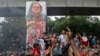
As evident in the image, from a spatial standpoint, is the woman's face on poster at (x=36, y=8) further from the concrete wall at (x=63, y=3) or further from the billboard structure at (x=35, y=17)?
the concrete wall at (x=63, y=3)

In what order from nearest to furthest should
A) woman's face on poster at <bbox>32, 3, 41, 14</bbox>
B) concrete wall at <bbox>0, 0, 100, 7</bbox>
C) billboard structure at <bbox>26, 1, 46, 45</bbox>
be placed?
1. billboard structure at <bbox>26, 1, 46, 45</bbox>
2. woman's face on poster at <bbox>32, 3, 41, 14</bbox>
3. concrete wall at <bbox>0, 0, 100, 7</bbox>

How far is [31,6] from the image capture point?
16.7 m

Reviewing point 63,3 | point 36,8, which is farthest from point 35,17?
point 63,3

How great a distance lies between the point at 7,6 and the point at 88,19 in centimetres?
3023

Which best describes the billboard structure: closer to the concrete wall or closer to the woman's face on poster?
the woman's face on poster

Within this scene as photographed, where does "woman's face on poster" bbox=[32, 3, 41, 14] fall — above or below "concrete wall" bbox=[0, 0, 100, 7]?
above

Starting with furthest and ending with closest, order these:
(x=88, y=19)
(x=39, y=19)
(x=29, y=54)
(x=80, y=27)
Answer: (x=88, y=19), (x=80, y=27), (x=39, y=19), (x=29, y=54)

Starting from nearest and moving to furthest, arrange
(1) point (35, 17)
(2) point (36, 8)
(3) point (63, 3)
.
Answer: (2) point (36, 8), (1) point (35, 17), (3) point (63, 3)

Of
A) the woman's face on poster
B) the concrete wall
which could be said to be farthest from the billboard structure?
the concrete wall

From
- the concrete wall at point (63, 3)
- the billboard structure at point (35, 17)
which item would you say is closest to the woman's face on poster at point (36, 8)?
the billboard structure at point (35, 17)

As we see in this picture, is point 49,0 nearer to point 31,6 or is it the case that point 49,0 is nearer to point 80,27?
point 31,6

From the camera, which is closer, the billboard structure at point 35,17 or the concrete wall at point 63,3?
the billboard structure at point 35,17

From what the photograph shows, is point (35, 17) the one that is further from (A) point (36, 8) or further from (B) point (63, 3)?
(B) point (63, 3)

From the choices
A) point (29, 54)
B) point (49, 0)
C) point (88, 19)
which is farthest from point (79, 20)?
point (29, 54)
